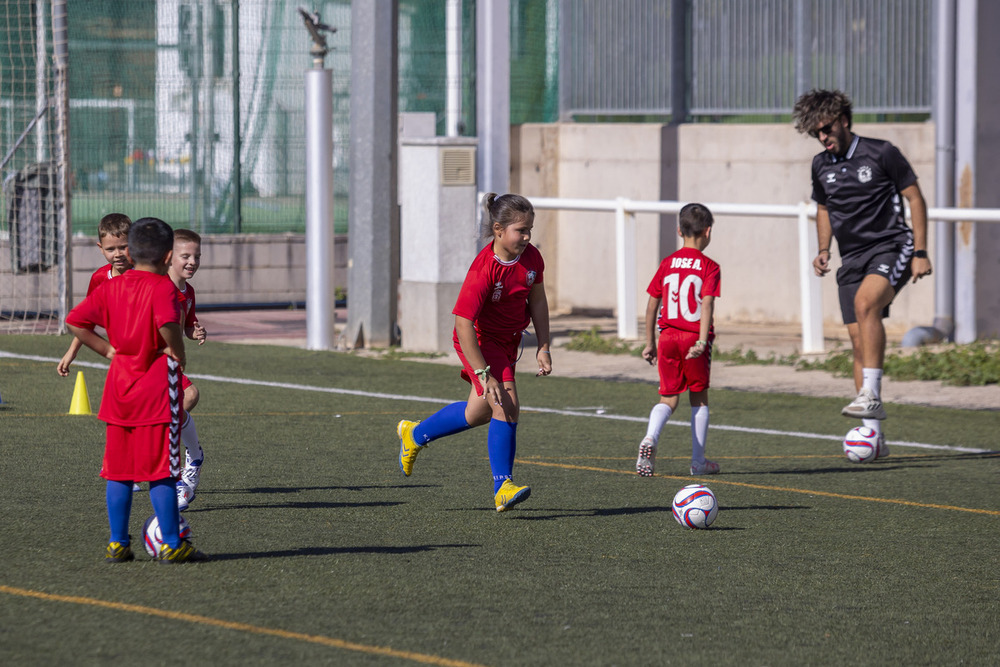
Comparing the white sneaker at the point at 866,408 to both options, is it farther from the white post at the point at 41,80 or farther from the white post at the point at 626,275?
the white post at the point at 41,80

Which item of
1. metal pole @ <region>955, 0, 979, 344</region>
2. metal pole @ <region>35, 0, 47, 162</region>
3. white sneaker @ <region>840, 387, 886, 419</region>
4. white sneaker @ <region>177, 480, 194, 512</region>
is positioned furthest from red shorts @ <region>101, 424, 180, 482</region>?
metal pole @ <region>35, 0, 47, 162</region>

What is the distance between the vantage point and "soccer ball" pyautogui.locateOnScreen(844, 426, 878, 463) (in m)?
8.88

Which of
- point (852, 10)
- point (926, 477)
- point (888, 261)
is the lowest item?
point (926, 477)

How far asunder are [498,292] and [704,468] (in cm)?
195

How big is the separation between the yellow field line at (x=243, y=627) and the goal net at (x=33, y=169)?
1091 centimetres

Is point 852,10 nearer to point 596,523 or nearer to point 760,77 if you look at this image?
point 760,77

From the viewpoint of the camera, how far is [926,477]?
27.9 ft

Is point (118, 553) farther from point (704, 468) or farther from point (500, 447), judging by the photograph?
point (704, 468)

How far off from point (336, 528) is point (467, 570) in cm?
100

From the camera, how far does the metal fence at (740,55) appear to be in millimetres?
16719

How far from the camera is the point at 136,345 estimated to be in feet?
18.6

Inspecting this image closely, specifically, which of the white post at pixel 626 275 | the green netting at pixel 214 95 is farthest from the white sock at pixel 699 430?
the green netting at pixel 214 95

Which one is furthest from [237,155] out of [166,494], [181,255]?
[166,494]

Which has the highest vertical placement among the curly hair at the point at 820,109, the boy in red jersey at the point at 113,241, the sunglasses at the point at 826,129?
the curly hair at the point at 820,109
